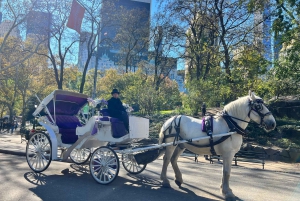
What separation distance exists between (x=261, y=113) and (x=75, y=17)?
18642mm

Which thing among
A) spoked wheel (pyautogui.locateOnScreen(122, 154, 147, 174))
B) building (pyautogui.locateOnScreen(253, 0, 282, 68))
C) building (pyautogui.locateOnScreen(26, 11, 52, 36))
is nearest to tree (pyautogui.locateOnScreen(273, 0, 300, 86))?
building (pyautogui.locateOnScreen(253, 0, 282, 68))

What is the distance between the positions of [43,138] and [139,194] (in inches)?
136

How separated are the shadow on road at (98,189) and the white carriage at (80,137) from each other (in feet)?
1.03

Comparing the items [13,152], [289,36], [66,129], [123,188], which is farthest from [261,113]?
[13,152]

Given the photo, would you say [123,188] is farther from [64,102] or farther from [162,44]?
[162,44]

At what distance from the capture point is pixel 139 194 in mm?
6324

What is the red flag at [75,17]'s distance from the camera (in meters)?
21.6

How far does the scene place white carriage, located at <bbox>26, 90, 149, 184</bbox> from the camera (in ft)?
23.2

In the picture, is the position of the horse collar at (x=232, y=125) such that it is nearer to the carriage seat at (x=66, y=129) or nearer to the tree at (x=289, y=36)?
the carriage seat at (x=66, y=129)

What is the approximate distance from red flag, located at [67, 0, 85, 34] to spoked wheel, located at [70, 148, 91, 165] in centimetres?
1409

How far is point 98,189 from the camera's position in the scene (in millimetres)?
6551

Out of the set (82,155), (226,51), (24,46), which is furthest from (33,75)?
(82,155)

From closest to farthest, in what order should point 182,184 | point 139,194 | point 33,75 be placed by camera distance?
point 139,194 → point 182,184 → point 33,75

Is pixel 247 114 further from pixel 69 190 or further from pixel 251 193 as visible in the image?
pixel 69 190
